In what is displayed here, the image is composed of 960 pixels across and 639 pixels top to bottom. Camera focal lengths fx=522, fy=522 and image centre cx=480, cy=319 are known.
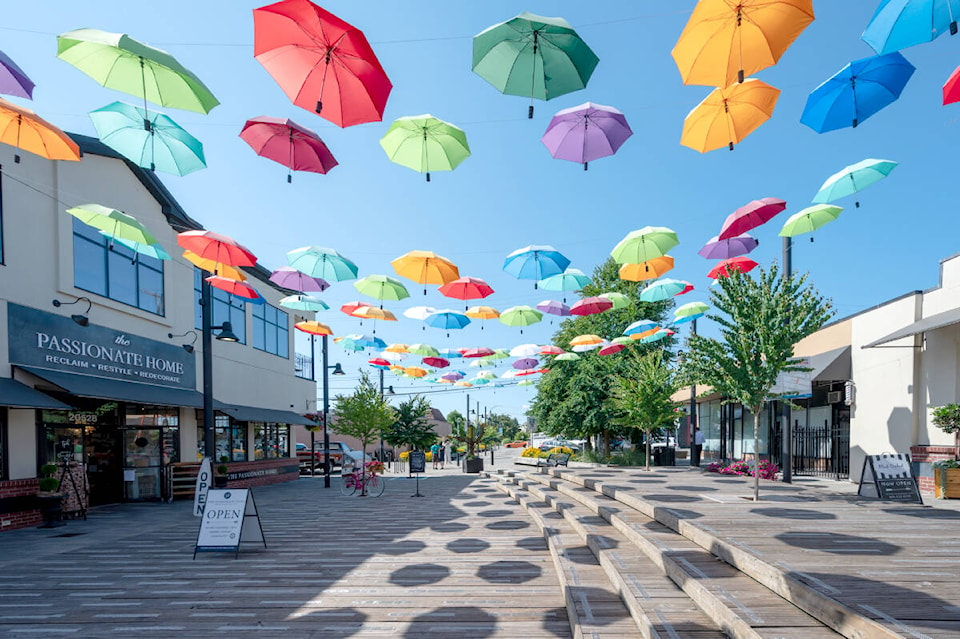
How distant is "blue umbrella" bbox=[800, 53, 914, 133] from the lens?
7.50 m

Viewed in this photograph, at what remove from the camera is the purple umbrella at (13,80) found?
6.62 m

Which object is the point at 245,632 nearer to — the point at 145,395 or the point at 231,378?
the point at 145,395

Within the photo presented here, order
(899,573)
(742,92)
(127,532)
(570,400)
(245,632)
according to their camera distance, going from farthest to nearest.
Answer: (570,400)
(127,532)
(742,92)
(245,632)
(899,573)

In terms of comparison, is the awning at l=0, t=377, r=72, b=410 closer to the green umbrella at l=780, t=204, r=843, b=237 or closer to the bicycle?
the bicycle

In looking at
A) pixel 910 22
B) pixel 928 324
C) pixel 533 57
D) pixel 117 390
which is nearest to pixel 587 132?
pixel 533 57

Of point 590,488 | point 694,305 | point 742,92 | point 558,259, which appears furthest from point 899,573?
point 694,305

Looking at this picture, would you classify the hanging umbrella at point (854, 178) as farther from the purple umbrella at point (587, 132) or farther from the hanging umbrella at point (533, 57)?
the hanging umbrella at point (533, 57)

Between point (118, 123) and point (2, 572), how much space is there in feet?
24.1

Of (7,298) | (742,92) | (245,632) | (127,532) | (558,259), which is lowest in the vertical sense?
(127,532)

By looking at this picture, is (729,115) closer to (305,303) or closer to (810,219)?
(810,219)

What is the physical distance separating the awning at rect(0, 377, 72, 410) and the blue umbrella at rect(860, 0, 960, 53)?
1500cm

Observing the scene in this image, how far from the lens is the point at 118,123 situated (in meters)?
8.96

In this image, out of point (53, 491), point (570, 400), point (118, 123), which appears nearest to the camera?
point (118, 123)

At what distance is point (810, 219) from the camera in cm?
1241
